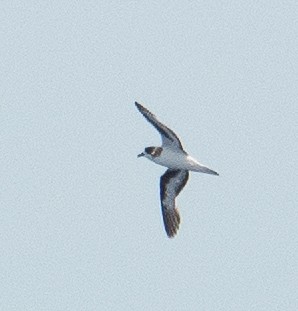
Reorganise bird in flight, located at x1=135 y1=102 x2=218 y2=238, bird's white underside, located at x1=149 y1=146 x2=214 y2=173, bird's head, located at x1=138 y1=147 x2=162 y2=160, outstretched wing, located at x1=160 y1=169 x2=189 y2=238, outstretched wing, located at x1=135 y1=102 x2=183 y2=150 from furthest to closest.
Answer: outstretched wing, located at x1=160 y1=169 x2=189 y2=238 < bird's head, located at x1=138 y1=147 x2=162 y2=160 < bird's white underside, located at x1=149 y1=146 x2=214 y2=173 < bird in flight, located at x1=135 y1=102 x2=218 y2=238 < outstretched wing, located at x1=135 y1=102 x2=183 y2=150

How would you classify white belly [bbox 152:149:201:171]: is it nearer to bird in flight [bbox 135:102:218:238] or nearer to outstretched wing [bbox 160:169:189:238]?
bird in flight [bbox 135:102:218:238]

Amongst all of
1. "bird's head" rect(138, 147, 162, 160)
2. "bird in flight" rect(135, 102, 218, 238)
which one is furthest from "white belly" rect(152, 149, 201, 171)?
"bird's head" rect(138, 147, 162, 160)

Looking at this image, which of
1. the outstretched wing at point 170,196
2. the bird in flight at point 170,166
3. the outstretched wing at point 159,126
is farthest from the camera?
the outstretched wing at point 170,196

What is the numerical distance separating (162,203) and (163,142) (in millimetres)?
3985

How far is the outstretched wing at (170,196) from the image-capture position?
3825 centimetres

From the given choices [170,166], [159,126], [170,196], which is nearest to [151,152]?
[170,166]

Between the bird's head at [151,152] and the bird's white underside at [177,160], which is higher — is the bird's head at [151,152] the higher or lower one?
the higher one

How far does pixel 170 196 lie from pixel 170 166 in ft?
8.67

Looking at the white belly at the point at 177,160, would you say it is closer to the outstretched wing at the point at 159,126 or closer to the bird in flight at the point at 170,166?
the bird in flight at the point at 170,166

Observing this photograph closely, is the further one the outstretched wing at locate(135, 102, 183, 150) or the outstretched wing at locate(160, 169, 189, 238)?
the outstretched wing at locate(160, 169, 189, 238)

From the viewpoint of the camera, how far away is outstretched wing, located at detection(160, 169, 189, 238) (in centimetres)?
3825

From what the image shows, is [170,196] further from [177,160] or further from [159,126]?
[159,126]

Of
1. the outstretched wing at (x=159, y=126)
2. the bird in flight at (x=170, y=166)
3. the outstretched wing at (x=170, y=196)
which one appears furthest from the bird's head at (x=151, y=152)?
the outstretched wing at (x=170, y=196)

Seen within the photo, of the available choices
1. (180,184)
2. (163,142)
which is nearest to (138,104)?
(163,142)
